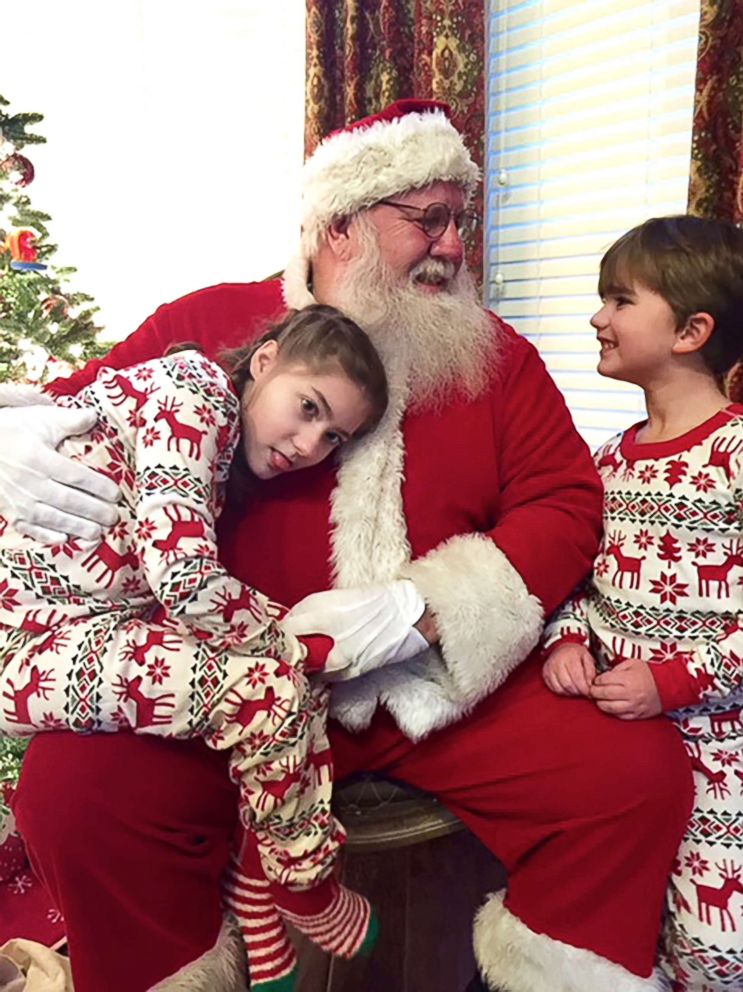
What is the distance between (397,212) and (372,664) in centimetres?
86

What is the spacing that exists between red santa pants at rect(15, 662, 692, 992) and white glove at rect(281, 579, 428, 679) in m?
0.22

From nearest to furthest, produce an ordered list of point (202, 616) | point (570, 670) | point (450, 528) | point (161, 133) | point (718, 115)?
point (202, 616)
point (570, 670)
point (450, 528)
point (718, 115)
point (161, 133)

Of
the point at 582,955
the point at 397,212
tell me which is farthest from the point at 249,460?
the point at 582,955

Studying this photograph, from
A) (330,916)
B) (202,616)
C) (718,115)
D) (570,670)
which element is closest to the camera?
(202,616)

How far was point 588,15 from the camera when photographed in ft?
8.31

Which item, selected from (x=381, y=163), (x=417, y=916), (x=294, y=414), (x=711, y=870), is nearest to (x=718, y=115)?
(x=381, y=163)

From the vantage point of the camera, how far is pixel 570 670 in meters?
1.47

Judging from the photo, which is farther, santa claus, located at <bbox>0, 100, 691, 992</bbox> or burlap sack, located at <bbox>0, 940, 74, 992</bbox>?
burlap sack, located at <bbox>0, 940, 74, 992</bbox>

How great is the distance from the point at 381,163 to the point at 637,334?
600 millimetres

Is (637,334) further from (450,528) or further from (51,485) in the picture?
(51,485)

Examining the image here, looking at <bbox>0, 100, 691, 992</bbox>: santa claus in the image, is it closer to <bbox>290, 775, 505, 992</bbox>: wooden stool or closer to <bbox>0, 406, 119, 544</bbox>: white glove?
<bbox>0, 406, 119, 544</bbox>: white glove

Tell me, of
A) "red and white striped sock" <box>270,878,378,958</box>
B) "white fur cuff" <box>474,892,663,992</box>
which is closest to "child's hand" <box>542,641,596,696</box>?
"white fur cuff" <box>474,892,663,992</box>

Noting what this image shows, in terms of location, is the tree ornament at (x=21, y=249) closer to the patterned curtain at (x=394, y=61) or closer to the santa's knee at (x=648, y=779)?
the patterned curtain at (x=394, y=61)

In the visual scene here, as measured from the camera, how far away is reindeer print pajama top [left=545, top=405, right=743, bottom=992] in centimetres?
134
